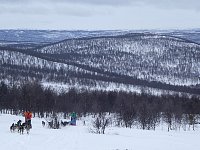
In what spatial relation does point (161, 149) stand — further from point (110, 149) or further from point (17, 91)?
point (17, 91)

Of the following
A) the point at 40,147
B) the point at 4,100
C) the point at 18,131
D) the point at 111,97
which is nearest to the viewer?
the point at 40,147

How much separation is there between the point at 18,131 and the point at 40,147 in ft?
33.2

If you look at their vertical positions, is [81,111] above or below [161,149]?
→ below

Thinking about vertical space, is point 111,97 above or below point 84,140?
below

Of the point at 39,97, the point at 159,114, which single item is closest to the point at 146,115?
the point at 159,114

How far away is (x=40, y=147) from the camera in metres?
24.2

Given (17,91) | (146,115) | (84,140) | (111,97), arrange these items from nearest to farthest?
(84,140) → (146,115) → (17,91) → (111,97)

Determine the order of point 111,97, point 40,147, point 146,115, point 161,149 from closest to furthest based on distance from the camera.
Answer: point 40,147
point 161,149
point 146,115
point 111,97

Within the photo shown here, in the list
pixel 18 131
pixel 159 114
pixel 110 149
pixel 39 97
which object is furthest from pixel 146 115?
pixel 110 149

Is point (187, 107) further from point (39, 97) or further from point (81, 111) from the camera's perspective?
point (39, 97)

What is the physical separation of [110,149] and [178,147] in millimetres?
5814

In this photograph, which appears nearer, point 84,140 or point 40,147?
point 40,147

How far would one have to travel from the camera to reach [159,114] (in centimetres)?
10075

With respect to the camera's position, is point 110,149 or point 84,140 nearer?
point 110,149
